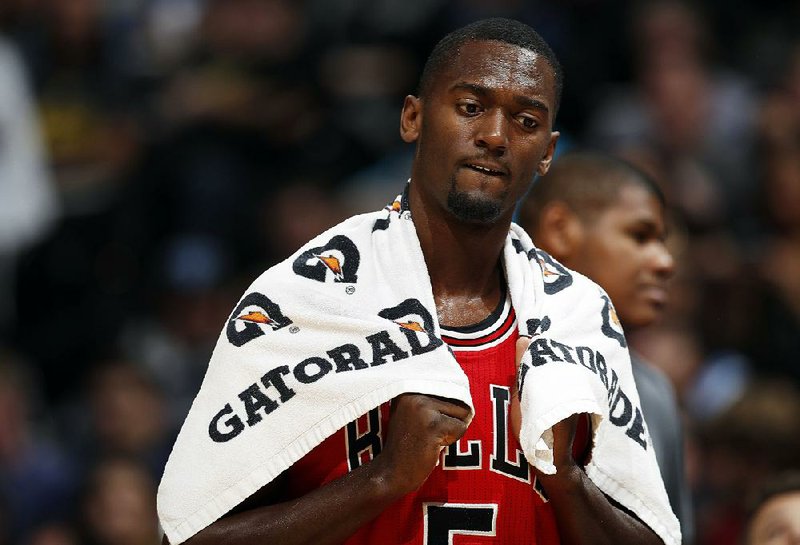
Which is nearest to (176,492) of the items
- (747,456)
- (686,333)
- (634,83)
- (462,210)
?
(462,210)

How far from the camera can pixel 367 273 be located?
315 cm

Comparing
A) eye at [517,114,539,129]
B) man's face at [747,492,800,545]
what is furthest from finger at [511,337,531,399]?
man's face at [747,492,800,545]

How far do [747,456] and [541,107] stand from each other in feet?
11.5

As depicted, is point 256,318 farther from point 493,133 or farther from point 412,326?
point 493,133

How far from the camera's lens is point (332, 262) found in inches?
124

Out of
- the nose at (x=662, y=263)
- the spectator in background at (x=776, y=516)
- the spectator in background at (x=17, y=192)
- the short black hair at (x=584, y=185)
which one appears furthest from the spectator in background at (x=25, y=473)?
the spectator in background at (x=776, y=516)

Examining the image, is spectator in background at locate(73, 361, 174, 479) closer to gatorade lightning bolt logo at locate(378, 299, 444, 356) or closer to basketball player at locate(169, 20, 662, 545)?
basketball player at locate(169, 20, 662, 545)

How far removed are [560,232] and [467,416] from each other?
1.68m

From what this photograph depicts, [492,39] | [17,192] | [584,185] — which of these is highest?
[17,192]

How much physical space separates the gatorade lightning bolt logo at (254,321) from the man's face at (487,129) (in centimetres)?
45

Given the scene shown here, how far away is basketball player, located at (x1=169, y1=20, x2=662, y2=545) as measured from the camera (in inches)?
117

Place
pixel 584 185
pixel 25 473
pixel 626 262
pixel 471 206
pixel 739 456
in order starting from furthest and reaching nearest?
1. pixel 25 473
2. pixel 739 456
3. pixel 584 185
4. pixel 626 262
5. pixel 471 206

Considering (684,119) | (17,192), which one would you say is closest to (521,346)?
(684,119)

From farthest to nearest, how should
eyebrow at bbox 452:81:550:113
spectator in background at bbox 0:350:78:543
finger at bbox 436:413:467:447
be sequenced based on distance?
spectator in background at bbox 0:350:78:543 → eyebrow at bbox 452:81:550:113 → finger at bbox 436:413:467:447
